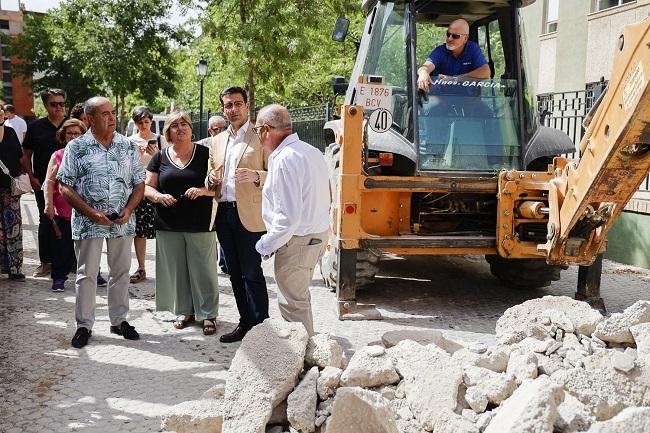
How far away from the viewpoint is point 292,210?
4324mm

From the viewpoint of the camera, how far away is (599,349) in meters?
3.83

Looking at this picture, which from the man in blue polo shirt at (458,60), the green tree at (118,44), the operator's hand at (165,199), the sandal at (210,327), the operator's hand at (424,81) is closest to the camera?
the operator's hand at (165,199)

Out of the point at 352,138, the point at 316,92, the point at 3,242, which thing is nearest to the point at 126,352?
the point at 352,138

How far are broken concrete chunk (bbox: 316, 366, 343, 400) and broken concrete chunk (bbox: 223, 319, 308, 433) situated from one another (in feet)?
0.46

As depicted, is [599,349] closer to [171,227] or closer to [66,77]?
[171,227]

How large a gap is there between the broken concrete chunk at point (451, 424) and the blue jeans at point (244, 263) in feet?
7.04

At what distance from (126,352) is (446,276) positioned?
428cm

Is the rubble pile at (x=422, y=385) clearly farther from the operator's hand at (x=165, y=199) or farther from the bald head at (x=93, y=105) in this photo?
the bald head at (x=93, y=105)

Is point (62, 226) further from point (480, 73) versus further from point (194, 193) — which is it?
point (480, 73)

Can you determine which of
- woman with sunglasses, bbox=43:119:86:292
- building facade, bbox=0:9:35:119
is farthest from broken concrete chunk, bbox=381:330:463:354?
building facade, bbox=0:9:35:119

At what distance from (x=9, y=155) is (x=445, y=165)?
450 centimetres

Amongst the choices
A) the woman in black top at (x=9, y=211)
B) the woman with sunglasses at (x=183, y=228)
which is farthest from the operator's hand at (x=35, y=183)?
the woman with sunglasses at (x=183, y=228)

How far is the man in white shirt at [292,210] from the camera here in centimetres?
432

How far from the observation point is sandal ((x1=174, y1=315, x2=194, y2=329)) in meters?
5.79
